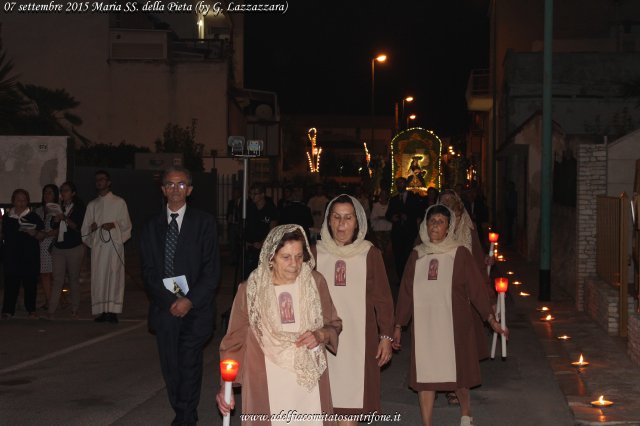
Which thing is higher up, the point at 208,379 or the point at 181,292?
the point at 181,292

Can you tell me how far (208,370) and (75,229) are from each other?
4.19 metres

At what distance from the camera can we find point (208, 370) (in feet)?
33.4

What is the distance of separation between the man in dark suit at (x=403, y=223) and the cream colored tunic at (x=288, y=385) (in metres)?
12.2

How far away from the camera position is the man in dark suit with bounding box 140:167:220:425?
709cm

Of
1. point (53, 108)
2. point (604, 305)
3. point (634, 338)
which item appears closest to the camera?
point (634, 338)

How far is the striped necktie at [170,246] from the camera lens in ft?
23.5

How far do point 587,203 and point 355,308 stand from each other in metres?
8.57

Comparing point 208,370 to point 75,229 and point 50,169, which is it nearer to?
point 75,229

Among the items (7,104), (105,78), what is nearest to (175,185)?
(7,104)

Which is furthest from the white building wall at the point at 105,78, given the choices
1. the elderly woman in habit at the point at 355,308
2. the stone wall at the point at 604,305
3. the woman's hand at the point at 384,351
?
the woman's hand at the point at 384,351

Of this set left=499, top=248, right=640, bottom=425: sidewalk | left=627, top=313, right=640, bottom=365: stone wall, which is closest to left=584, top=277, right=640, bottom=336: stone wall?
left=499, top=248, right=640, bottom=425: sidewalk

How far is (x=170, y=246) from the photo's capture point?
719 centimetres

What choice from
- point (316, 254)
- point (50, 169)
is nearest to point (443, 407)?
point (316, 254)

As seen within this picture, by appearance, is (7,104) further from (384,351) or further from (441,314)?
(384,351)
